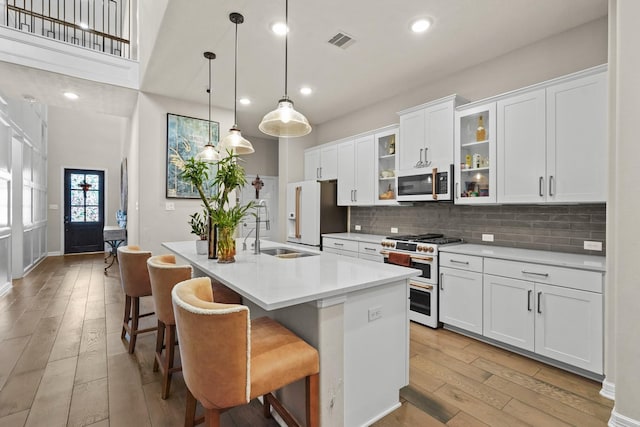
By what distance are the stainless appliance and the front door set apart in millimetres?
8685

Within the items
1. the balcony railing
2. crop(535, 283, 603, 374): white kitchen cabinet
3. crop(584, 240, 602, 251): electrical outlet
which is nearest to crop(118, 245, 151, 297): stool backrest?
crop(535, 283, 603, 374): white kitchen cabinet

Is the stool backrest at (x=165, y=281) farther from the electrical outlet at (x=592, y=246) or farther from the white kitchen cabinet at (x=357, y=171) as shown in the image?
the electrical outlet at (x=592, y=246)

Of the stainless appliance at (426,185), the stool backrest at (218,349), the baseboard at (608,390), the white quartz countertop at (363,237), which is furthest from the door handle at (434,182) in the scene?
the stool backrest at (218,349)

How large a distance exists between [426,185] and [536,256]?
1373 mm

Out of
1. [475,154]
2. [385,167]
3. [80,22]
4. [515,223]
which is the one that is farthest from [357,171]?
[80,22]

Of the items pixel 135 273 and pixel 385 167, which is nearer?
pixel 135 273

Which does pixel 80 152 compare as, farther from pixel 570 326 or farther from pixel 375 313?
pixel 570 326

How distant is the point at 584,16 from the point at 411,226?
2733mm

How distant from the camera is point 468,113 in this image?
335cm

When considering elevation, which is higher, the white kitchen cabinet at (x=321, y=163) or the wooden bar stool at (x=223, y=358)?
the white kitchen cabinet at (x=321, y=163)

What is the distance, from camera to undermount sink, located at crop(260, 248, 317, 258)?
9.06 feet

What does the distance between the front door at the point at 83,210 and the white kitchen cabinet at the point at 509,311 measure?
9.67 metres

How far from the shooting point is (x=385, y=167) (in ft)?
14.7

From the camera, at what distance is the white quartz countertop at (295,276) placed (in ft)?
4.72
